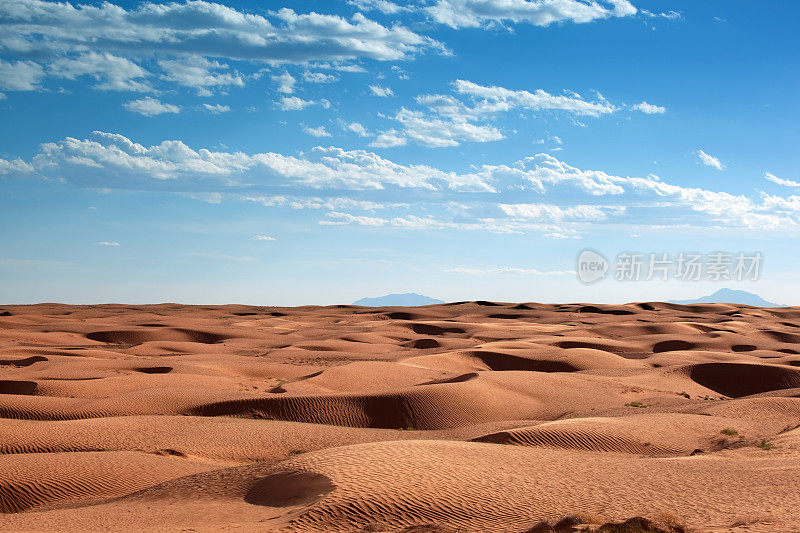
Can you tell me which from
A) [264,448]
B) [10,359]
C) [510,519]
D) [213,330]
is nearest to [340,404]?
[264,448]

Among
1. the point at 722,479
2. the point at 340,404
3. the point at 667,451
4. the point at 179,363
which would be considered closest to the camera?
the point at 722,479

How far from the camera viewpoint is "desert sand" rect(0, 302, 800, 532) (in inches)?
370

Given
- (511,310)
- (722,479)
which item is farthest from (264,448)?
(511,310)

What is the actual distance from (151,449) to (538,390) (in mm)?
13666

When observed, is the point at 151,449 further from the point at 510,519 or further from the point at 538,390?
the point at 538,390

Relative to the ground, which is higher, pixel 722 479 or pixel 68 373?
pixel 722 479

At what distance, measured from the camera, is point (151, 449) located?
15516mm

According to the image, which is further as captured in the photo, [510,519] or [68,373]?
[68,373]

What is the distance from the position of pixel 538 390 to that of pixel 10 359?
22.0 metres

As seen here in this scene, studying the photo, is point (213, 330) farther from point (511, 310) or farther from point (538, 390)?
point (511, 310)

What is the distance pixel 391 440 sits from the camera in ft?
48.6

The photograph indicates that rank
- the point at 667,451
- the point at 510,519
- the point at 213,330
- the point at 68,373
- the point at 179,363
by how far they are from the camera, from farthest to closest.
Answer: the point at 213,330, the point at 179,363, the point at 68,373, the point at 667,451, the point at 510,519

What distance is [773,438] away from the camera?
51.5ft

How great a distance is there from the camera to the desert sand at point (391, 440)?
30.8ft
